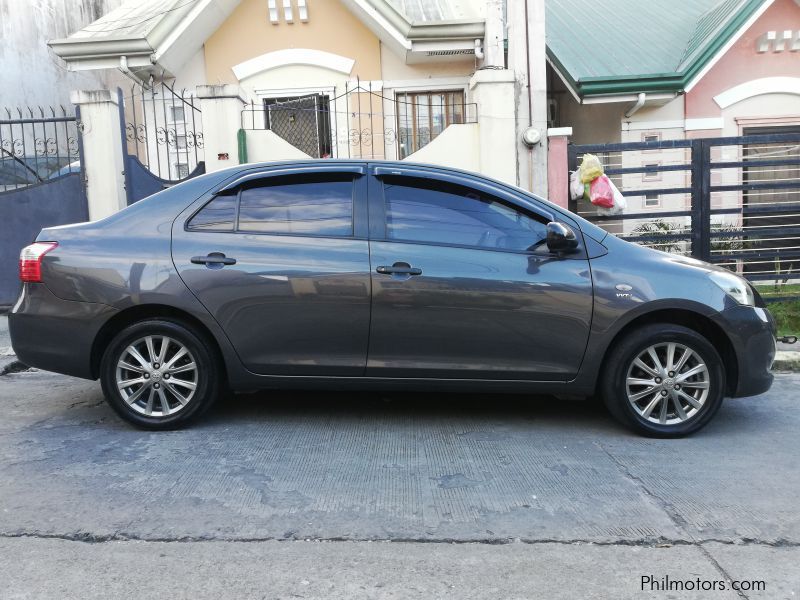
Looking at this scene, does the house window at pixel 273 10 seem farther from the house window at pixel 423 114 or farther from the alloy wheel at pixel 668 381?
the alloy wheel at pixel 668 381

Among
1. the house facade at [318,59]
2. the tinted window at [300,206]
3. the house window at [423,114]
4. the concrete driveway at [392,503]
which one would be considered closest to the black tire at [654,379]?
the concrete driveway at [392,503]

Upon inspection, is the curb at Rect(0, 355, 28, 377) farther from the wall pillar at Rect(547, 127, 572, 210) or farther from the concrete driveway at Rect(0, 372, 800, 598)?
the wall pillar at Rect(547, 127, 572, 210)

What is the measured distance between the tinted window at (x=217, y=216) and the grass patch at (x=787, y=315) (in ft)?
20.0

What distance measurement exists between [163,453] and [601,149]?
20.2ft

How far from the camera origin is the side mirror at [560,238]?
184 inches

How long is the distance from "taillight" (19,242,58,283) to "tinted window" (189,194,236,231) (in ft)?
3.13

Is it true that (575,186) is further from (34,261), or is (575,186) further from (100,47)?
(100,47)

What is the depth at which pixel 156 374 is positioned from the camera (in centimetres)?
480

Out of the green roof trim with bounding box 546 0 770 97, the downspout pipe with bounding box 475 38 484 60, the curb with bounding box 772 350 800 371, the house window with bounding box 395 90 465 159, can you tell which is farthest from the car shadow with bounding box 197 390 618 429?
→ the green roof trim with bounding box 546 0 770 97

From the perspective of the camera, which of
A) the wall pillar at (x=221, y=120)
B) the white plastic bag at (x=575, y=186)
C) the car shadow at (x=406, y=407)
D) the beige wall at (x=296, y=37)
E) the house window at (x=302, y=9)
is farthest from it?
the beige wall at (x=296, y=37)

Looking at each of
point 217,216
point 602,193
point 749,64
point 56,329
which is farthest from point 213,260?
point 749,64

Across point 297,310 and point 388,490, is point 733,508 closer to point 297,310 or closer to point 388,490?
point 388,490

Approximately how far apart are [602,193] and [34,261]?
5.75 meters

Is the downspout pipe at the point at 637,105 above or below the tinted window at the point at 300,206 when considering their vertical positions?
above
